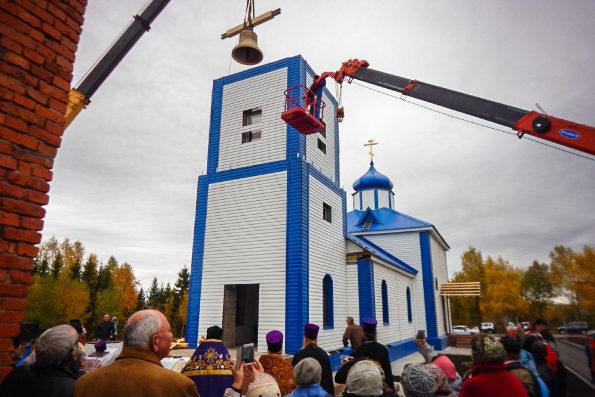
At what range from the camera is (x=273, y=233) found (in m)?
14.1

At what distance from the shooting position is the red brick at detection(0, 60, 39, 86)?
2861mm

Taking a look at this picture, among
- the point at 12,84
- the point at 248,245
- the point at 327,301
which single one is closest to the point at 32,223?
the point at 12,84

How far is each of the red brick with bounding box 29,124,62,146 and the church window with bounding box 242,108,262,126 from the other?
44.2 feet

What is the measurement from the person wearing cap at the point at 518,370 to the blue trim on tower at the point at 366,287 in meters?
12.1

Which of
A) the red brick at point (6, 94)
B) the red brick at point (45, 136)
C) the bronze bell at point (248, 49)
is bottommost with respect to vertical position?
the red brick at point (45, 136)

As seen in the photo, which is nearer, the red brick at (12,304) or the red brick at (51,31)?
the red brick at (12,304)

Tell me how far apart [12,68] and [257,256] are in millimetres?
11702

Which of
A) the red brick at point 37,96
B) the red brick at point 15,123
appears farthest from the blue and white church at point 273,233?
the red brick at point 15,123

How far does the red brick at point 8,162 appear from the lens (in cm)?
274

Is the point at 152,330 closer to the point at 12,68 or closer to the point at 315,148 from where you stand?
the point at 12,68

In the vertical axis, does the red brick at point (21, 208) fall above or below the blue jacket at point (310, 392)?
above

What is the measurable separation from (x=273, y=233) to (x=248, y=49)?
7063mm

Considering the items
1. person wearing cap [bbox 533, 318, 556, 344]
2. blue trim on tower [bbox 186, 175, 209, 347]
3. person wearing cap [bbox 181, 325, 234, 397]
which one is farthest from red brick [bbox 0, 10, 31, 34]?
blue trim on tower [bbox 186, 175, 209, 347]

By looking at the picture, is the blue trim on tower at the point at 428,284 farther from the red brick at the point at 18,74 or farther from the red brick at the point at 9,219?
the red brick at the point at 18,74
